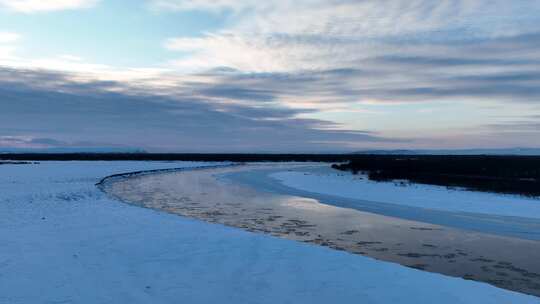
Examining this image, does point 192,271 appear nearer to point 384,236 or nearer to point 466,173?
point 384,236

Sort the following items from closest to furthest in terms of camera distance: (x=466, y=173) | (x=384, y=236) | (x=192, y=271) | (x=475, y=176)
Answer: (x=192, y=271), (x=384, y=236), (x=475, y=176), (x=466, y=173)

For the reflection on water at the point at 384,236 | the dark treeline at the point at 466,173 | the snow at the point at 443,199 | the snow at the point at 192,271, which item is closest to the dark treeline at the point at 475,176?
the dark treeline at the point at 466,173

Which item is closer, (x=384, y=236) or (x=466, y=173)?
(x=384, y=236)

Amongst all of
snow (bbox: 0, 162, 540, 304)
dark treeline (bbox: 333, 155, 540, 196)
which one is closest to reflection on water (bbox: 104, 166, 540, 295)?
snow (bbox: 0, 162, 540, 304)

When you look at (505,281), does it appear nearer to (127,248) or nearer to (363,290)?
(363,290)

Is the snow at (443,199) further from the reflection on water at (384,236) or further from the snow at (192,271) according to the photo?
the snow at (192,271)

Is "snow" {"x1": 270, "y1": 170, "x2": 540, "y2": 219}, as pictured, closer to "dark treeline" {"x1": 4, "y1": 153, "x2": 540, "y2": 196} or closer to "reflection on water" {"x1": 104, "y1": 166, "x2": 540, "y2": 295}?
"dark treeline" {"x1": 4, "y1": 153, "x2": 540, "y2": 196}

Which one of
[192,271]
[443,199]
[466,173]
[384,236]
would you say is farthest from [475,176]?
[192,271]
